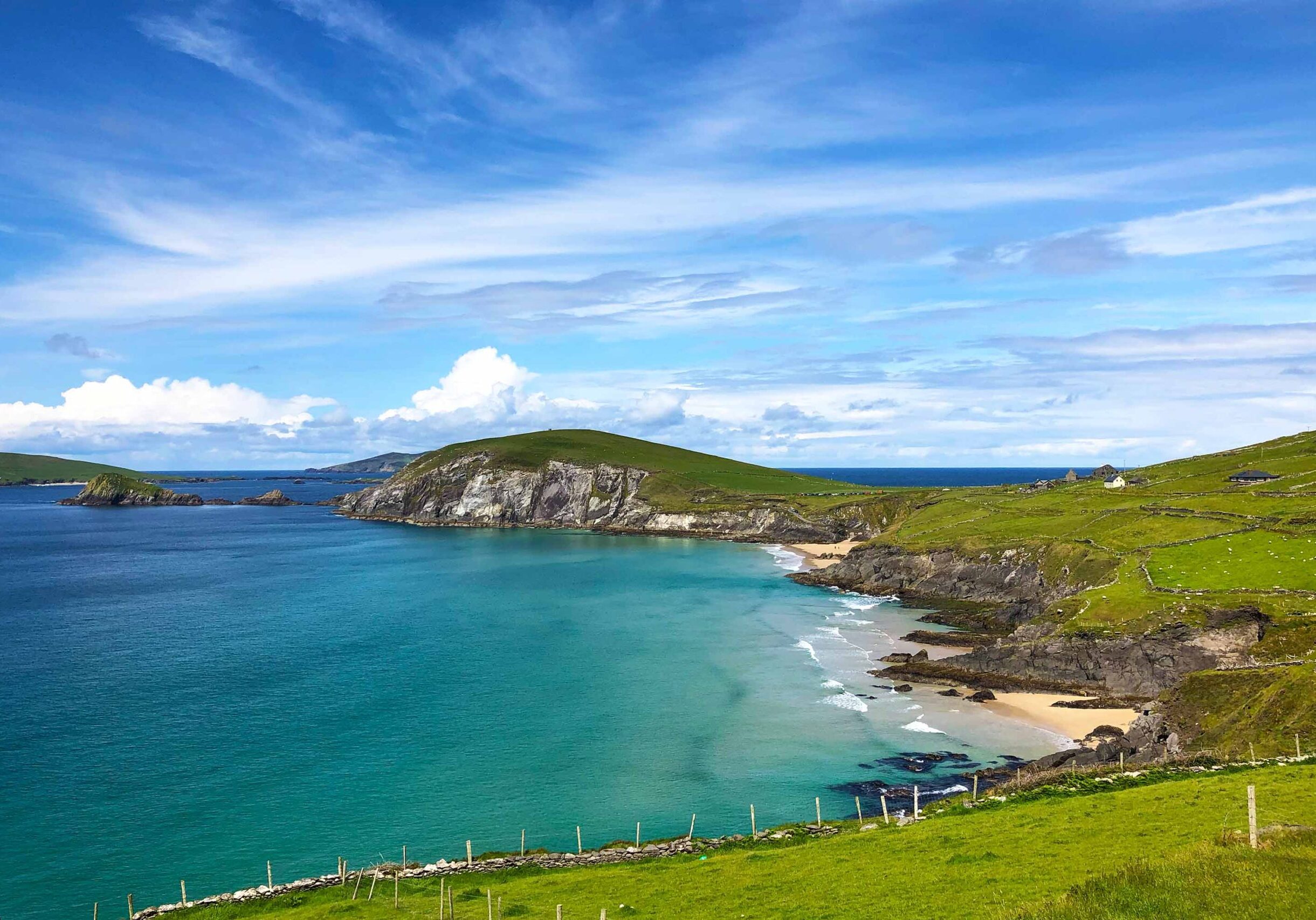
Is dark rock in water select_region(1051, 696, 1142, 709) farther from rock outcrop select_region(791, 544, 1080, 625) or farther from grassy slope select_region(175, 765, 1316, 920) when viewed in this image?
grassy slope select_region(175, 765, 1316, 920)

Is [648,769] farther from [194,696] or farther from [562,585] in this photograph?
[562,585]

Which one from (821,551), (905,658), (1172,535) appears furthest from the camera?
(821,551)

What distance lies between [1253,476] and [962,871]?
403 feet

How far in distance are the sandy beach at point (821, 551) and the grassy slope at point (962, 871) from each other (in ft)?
360

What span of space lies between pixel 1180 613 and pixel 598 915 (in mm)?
63653

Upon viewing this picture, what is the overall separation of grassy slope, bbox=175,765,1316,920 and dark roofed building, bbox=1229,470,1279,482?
340ft

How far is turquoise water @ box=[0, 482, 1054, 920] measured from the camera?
143 feet

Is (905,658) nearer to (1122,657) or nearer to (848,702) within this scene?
(848,702)

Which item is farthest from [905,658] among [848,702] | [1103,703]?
[1103,703]

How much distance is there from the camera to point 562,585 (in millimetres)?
133125

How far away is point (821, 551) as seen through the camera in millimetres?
176000

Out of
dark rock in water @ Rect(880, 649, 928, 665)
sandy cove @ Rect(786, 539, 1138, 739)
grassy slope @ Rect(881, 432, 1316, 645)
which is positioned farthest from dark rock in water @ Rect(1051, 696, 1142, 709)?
dark rock in water @ Rect(880, 649, 928, 665)

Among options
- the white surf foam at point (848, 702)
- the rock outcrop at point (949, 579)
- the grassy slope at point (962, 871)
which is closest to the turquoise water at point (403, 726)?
the white surf foam at point (848, 702)

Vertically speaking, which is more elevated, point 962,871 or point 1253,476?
point 1253,476
